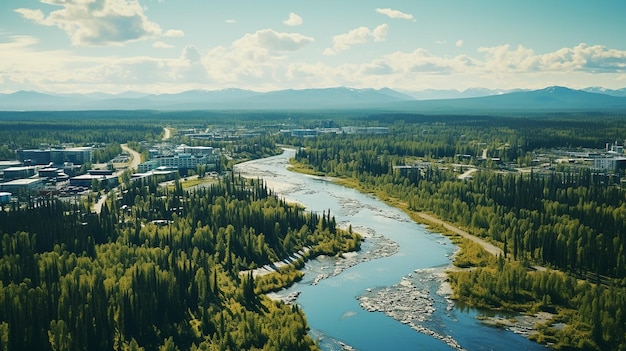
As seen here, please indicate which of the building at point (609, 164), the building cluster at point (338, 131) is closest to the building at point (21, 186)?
the building at point (609, 164)

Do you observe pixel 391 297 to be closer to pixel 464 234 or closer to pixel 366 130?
pixel 464 234

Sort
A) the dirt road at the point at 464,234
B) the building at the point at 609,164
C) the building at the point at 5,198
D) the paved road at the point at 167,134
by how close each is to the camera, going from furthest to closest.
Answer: the paved road at the point at 167,134, the building at the point at 609,164, the building at the point at 5,198, the dirt road at the point at 464,234

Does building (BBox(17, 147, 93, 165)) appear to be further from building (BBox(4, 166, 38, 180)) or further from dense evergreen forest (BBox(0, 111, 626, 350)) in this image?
dense evergreen forest (BBox(0, 111, 626, 350))

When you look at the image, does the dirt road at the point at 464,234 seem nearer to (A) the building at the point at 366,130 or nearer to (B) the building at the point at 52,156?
(B) the building at the point at 52,156

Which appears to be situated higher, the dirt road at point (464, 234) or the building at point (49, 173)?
the building at point (49, 173)

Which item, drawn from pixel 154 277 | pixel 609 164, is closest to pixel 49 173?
pixel 154 277

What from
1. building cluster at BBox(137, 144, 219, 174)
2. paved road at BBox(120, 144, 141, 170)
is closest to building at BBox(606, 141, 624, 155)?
building cluster at BBox(137, 144, 219, 174)
